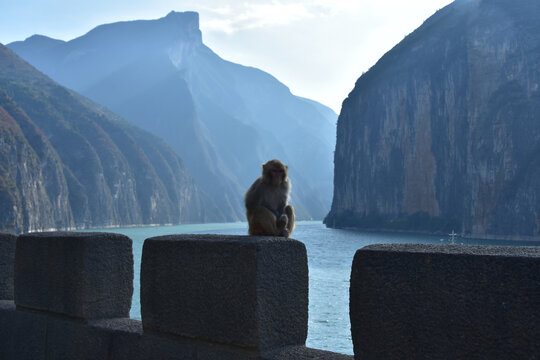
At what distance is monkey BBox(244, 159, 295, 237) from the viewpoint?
5.31 metres

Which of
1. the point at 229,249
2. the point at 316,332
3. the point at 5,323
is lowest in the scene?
the point at 316,332

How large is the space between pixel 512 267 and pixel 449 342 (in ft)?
1.27

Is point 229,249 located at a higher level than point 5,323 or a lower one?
higher

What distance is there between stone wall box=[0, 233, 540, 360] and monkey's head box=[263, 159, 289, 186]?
1425 mm

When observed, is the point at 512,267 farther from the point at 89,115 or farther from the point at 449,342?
the point at 89,115

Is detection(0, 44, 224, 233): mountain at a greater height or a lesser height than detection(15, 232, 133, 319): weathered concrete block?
greater

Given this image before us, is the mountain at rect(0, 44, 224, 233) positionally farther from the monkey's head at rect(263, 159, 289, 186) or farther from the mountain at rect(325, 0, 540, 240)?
the monkey's head at rect(263, 159, 289, 186)

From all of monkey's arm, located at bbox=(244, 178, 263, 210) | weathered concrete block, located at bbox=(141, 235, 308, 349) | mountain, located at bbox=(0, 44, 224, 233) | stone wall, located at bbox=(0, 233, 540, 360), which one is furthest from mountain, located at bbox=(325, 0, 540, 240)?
weathered concrete block, located at bbox=(141, 235, 308, 349)

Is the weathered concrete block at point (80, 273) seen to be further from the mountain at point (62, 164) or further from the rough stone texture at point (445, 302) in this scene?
the mountain at point (62, 164)

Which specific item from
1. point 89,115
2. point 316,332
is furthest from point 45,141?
point 316,332

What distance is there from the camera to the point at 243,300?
3.36m

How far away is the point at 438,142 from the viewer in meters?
117

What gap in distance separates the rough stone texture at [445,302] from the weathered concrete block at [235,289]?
0.70 m

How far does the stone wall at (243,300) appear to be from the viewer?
2.40 meters
